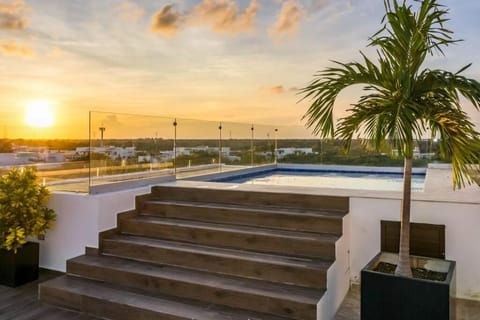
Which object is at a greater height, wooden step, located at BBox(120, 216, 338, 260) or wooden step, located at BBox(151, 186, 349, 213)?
wooden step, located at BBox(151, 186, 349, 213)

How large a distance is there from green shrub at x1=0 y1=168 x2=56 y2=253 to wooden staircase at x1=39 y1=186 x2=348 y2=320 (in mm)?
595

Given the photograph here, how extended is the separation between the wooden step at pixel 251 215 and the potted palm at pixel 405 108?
94 centimetres

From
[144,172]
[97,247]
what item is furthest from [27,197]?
[144,172]

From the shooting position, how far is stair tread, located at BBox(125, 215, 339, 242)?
344cm

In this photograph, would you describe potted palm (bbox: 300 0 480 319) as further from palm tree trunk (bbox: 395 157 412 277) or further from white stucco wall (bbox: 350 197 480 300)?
white stucco wall (bbox: 350 197 480 300)

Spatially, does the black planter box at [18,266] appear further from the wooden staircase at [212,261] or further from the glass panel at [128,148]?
the glass panel at [128,148]

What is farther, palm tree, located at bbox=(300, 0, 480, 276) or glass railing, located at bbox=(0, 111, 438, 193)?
glass railing, located at bbox=(0, 111, 438, 193)

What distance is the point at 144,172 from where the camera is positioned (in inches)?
188

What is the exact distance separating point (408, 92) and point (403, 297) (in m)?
1.40

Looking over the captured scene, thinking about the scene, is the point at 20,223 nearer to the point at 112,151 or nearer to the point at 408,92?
the point at 112,151

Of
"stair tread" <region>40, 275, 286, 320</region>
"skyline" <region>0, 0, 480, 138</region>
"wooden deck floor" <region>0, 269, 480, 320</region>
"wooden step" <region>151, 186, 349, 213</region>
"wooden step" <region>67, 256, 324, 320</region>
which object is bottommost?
"wooden deck floor" <region>0, 269, 480, 320</region>

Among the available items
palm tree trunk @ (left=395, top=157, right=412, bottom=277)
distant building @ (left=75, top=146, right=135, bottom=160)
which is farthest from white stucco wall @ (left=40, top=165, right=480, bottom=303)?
palm tree trunk @ (left=395, top=157, right=412, bottom=277)

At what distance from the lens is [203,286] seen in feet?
10.2

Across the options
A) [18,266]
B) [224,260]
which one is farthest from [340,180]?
[18,266]
